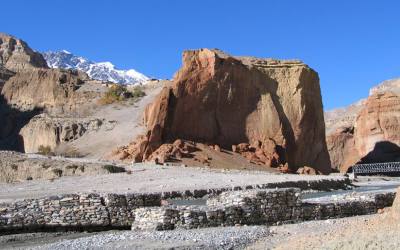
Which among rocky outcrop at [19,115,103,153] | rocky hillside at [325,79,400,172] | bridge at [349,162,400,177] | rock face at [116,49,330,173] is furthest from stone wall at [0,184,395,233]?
rocky hillside at [325,79,400,172]

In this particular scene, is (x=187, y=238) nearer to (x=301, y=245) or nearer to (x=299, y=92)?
(x=301, y=245)

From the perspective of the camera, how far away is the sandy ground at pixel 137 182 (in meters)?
33.0

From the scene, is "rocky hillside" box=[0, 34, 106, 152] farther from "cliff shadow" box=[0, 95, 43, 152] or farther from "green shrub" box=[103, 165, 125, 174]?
"green shrub" box=[103, 165, 125, 174]

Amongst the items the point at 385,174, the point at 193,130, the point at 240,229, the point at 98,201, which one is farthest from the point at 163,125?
the point at 385,174

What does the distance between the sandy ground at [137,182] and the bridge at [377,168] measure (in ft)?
125

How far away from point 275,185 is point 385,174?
50061 millimetres

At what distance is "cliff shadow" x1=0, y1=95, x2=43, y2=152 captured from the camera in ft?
293

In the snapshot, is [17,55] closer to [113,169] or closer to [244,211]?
[113,169]

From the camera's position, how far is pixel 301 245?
12695mm

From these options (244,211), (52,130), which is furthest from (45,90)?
(244,211)

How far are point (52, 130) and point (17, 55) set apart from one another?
63.9m

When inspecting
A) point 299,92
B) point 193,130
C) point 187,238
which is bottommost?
point 187,238

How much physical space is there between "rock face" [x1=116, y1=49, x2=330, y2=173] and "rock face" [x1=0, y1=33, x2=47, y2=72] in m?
81.0

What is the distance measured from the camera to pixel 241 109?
58.2 meters
